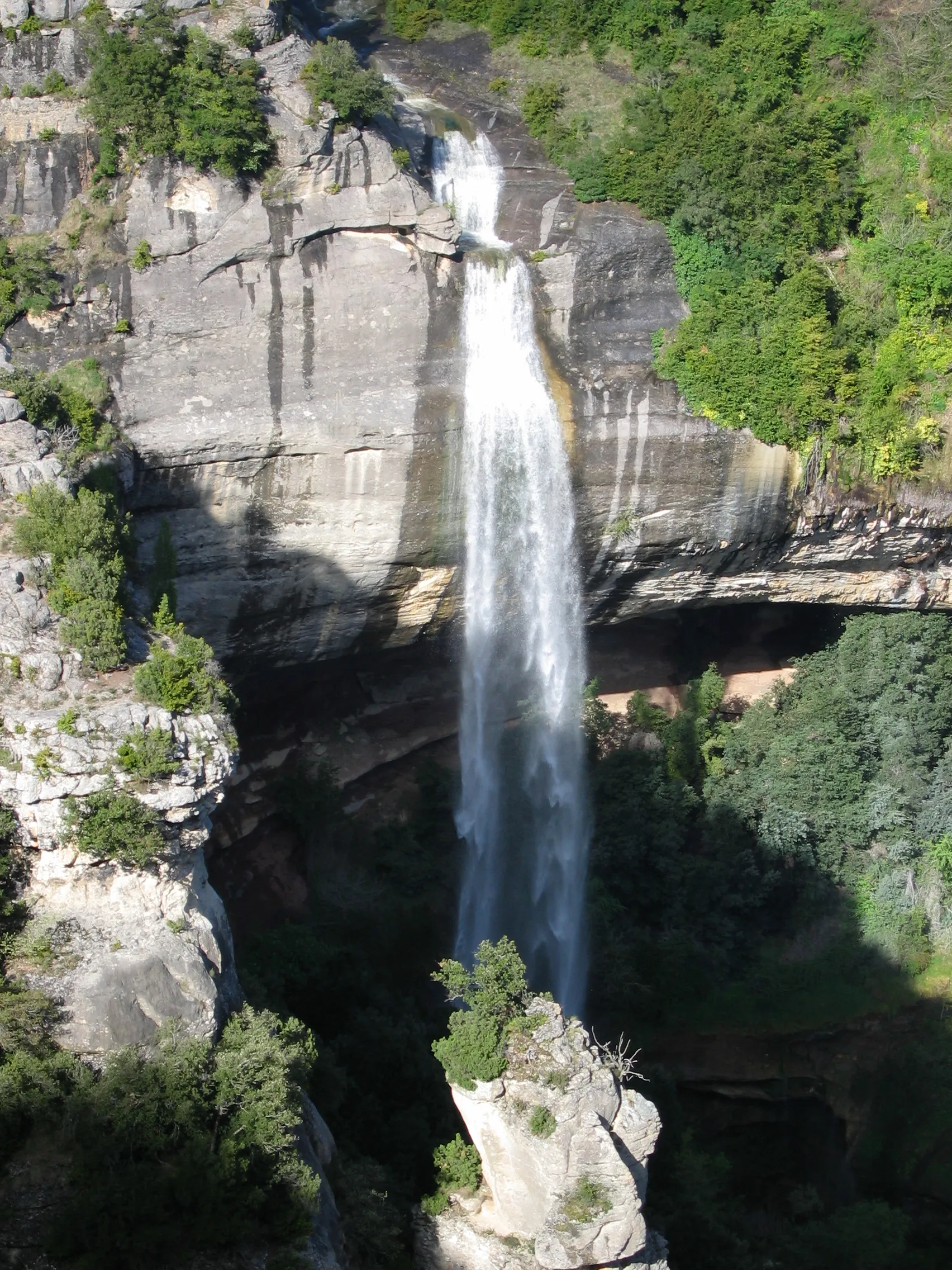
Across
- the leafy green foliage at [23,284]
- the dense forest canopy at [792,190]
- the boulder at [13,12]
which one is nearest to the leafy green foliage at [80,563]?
the leafy green foliage at [23,284]

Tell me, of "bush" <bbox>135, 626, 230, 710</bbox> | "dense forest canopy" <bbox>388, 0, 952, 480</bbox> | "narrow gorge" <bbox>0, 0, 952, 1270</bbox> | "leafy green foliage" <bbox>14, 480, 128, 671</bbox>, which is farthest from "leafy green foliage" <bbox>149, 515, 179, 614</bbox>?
"dense forest canopy" <bbox>388, 0, 952, 480</bbox>

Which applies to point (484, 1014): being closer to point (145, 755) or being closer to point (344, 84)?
point (145, 755)

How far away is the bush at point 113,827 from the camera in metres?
15.6

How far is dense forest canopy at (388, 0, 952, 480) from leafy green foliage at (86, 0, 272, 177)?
6.64 m

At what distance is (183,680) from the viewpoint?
16703 millimetres

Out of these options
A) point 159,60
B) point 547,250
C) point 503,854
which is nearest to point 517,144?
point 547,250

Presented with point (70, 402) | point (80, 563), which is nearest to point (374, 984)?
point (80, 563)

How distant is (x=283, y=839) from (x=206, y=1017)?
10749 millimetres

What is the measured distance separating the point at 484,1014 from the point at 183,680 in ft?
20.3

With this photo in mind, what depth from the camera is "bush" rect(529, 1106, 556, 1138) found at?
57.0 feet

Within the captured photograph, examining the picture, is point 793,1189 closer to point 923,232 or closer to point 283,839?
point 283,839

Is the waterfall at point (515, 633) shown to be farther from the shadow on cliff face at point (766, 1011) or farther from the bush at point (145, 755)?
the bush at point (145, 755)

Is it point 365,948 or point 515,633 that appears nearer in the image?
point 365,948

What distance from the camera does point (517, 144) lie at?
26656mm
